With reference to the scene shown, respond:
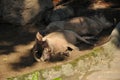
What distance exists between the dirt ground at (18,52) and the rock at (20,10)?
27 centimetres

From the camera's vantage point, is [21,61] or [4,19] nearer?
[21,61]

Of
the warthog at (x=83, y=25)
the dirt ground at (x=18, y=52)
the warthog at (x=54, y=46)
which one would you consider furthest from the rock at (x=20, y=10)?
the warthog at (x=54, y=46)

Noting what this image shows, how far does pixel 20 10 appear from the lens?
8297 mm

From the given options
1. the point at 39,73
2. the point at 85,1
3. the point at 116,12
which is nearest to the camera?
the point at 39,73

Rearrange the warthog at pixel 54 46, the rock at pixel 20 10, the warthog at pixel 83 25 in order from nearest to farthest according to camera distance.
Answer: the warthog at pixel 54 46
the warthog at pixel 83 25
the rock at pixel 20 10

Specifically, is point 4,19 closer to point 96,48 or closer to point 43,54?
point 43,54

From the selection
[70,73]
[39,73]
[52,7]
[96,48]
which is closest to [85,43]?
[96,48]

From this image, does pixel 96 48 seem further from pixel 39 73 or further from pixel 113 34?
pixel 39 73

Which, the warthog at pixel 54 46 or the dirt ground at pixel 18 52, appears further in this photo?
the warthog at pixel 54 46

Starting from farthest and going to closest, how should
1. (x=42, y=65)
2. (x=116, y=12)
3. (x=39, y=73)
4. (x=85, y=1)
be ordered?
(x=85, y=1)
(x=116, y=12)
(x=42, y=65)
(x=39, y=73)

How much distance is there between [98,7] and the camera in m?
8.64

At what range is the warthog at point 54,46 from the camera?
641 centimetres

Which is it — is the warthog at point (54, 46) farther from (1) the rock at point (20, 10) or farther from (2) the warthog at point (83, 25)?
(1) the rock at point (20, 10)

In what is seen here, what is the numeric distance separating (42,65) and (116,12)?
2.79 meters
